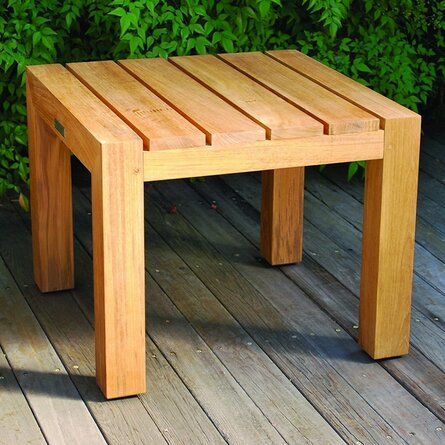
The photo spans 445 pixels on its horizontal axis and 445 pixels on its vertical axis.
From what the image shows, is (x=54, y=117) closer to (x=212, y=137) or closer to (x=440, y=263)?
(x=212, y=137)

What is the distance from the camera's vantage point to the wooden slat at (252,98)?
2.64m

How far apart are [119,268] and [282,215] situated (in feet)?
3.04

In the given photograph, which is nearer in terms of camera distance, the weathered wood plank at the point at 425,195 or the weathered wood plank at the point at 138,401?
the weathered wood plank at the point at 138,401

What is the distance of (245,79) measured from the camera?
10.0 feet

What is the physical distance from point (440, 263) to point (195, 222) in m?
0.83

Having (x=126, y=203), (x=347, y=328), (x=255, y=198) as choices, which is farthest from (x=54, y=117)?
(x=255, y=198)

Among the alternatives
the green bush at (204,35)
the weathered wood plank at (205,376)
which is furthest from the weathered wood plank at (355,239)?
the weathered wood plank at (205,376)

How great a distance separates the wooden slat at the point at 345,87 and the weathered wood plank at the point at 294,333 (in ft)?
2.09

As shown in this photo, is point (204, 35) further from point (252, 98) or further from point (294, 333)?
point (294, 333)

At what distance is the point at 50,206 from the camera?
3.19 metres

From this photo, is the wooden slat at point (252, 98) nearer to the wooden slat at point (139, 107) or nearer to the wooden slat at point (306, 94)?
the wooden slat at point (306, 94)

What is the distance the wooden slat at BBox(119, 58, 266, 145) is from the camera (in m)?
2.59

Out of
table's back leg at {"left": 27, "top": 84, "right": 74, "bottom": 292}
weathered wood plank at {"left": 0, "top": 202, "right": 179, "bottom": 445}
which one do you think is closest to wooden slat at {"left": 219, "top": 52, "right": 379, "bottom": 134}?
table's back leg at {"left": 27, "top": 84, "right": 74, "bottom": 292}

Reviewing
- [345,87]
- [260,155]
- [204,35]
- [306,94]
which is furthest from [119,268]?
[204,35]
